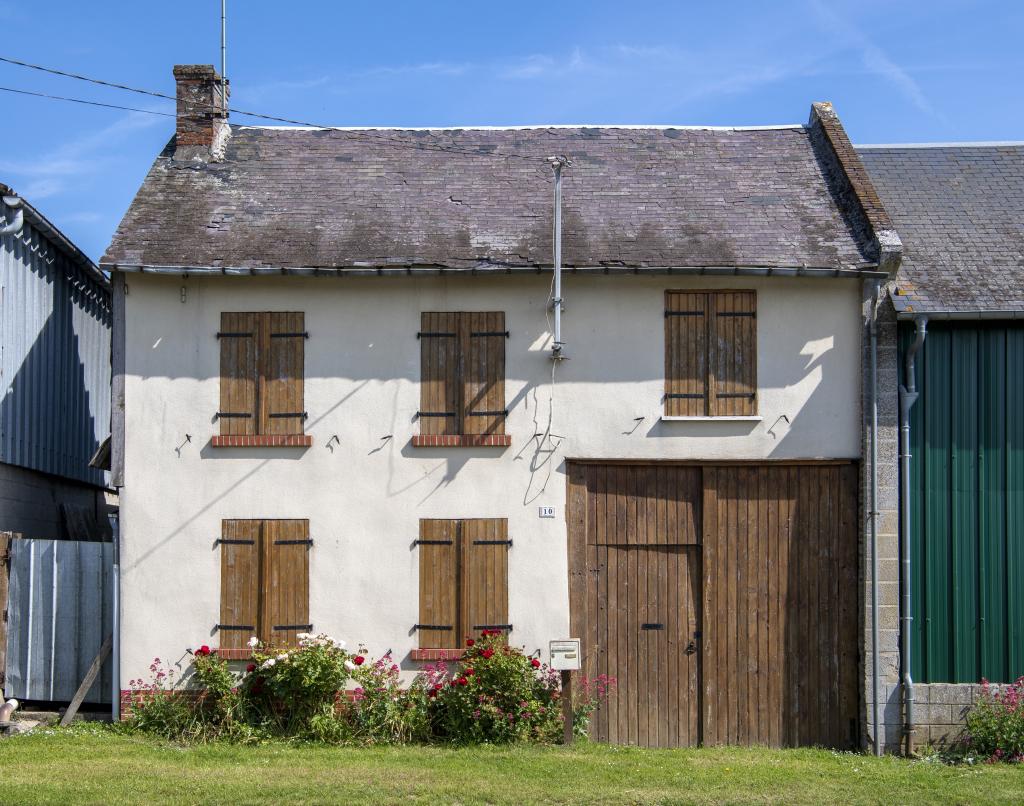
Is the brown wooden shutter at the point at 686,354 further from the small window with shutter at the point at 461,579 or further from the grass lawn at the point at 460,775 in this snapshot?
the grass lawn at the point at 460,775

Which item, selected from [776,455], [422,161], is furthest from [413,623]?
[422,161]

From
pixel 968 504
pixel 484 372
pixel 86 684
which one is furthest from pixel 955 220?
pixel 86 684

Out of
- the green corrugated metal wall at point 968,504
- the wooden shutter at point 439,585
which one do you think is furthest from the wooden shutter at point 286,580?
the green corrugated metal wall at point 968,504

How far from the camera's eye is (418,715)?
11.5m

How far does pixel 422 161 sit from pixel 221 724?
6.97 metres

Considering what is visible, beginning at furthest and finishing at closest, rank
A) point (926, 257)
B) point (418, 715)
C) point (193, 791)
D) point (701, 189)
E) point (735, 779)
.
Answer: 1. point (701, 189)
2. point (926, 257)
3. point (418, 715)
4. point (735, 779)
5. point (193, 791)

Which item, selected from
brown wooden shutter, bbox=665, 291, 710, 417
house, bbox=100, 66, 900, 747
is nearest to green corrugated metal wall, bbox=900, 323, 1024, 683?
house, bbox=100, 66, 900, 747

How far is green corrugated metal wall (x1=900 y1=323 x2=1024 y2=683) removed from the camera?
11789mm

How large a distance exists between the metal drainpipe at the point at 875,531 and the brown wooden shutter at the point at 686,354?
1693mm

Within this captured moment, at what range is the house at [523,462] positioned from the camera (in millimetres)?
11945

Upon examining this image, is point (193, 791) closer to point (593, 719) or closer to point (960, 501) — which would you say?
point (593, 719)

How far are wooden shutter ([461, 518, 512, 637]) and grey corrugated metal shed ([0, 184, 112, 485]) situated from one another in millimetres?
5231

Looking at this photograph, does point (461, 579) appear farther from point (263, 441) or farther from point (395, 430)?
point (263, 441)

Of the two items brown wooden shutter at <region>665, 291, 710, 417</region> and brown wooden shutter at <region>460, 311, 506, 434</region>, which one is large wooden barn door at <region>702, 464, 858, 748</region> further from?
brown wooden shutter at <region>460, 311, 506, 434</region>
